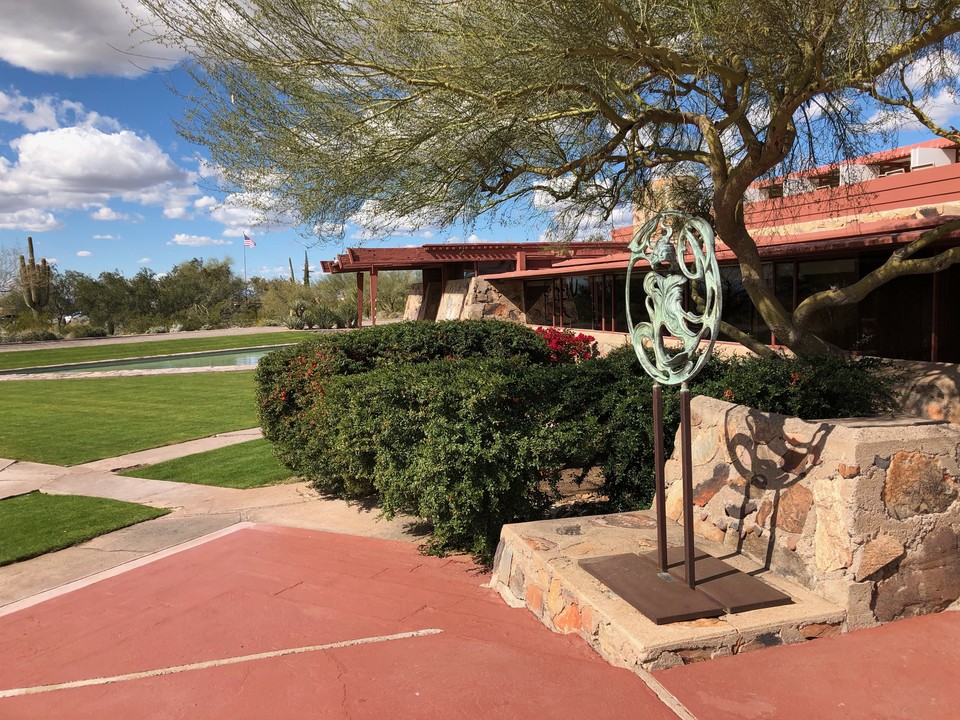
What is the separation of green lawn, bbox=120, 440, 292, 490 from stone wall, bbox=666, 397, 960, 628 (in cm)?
620

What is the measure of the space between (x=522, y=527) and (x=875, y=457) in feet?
7.65

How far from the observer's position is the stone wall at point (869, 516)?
384 centimetres

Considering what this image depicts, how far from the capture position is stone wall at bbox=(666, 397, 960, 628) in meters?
3.84

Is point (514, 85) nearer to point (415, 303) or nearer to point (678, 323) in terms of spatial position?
point (678, 323)

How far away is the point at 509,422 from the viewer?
5.57m

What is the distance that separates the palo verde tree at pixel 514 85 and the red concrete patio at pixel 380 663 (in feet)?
14.2

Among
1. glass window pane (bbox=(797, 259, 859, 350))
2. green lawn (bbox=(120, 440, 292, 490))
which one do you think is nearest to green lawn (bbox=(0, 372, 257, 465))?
green lawn (bbox=(120, 440, 292, 490))

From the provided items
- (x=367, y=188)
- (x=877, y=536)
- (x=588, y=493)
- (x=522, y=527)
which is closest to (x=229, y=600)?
(x=522, y=527)

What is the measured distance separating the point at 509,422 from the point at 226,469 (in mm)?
5229

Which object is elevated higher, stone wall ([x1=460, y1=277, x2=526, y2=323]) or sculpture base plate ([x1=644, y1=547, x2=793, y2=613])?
stone wall ([x1=460, y1=277, x2=526, y2=323])

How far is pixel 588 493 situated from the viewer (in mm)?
6863

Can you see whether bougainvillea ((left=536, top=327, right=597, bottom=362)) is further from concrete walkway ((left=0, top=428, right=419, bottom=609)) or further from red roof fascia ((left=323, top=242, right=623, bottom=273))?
red roof fascia ((left=323, top=242, right=623, bottom=273))

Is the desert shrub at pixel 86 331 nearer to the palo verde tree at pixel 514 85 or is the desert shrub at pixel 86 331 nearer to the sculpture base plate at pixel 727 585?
the palo verde tree at pixel 514 85

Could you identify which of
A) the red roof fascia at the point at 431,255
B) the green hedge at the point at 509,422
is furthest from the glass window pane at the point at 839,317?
the red roof fascia at the point at 431,255
